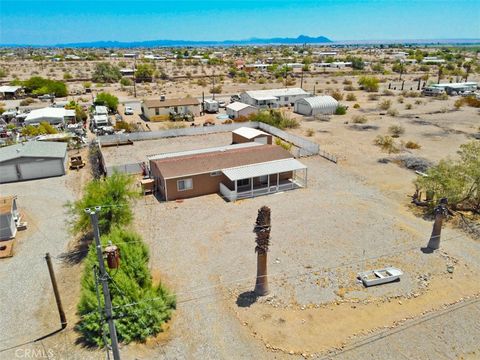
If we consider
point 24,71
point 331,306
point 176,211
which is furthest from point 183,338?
point 24,71

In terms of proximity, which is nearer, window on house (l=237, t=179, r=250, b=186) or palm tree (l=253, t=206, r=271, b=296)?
palm tree (l=253, t=206, r=271, b=296)

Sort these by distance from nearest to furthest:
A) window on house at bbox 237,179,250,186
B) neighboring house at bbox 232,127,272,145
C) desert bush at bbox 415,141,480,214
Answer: desert bush at bbox 415,141,480,214 < window on house at bbox 237,179,250,186 < neighboring house at bbox 232,127,272,145

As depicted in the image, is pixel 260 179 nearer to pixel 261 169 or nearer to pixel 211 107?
pixel 261 169

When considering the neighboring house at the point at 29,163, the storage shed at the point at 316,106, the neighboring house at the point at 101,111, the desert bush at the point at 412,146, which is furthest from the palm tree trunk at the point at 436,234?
the neighboring house at the point at 101,111

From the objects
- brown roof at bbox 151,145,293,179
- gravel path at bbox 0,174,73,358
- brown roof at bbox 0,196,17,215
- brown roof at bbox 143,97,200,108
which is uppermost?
brown roof at bbox 143,97,200,108

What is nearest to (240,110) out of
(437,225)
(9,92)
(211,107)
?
(211,107)

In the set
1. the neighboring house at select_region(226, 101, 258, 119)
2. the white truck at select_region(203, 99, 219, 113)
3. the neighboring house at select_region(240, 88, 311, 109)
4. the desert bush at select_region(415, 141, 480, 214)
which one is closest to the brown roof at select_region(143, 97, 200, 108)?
the white truck at select_region(203, 99, 219, 113)

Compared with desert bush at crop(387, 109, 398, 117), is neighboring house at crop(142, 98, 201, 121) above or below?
above

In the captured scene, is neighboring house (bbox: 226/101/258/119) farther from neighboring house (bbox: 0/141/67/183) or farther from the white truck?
neighboring house (bbox: 0/141/67/183)
